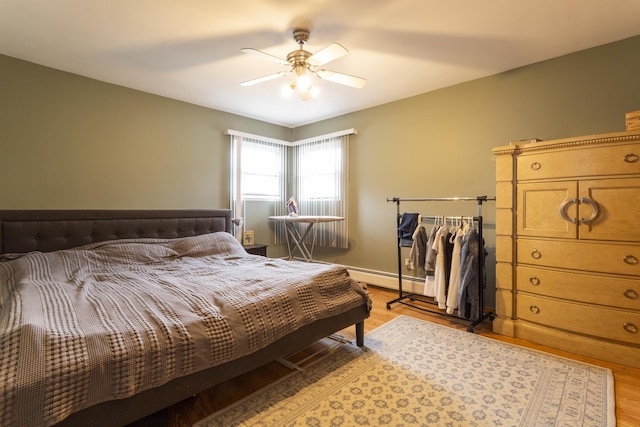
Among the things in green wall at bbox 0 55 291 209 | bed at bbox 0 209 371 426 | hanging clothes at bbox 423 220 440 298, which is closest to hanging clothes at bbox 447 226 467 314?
hanging clothes at bbox 423 220 440 298

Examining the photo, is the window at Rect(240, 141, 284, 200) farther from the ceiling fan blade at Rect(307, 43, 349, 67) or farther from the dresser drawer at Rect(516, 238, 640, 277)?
the dresser drawer at Rect(516, 238, 640, 277)

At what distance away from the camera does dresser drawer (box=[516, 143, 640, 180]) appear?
6.43 ft

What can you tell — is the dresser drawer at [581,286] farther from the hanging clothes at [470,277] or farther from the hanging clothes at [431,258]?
the hanging clothes at [431,258]

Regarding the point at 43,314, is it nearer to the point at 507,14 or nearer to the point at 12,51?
the point at 12,51

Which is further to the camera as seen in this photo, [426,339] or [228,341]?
[426,339]

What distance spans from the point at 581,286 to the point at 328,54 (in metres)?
2.32

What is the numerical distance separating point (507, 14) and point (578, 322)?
2.12 m

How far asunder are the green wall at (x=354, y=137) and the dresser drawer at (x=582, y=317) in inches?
24.6

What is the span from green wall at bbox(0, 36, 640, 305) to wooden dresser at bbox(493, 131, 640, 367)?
0.54m

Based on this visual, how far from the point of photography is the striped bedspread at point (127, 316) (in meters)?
1.00

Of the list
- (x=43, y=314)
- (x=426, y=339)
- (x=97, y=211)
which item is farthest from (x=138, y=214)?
(x=426, y=339)

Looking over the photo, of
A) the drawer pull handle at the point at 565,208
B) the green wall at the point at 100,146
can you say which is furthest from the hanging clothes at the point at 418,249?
the green wall at the point at 100,146

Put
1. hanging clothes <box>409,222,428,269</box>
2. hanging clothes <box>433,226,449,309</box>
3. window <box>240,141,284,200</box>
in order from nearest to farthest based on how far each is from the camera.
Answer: hanging clothes <box>433,226,449,309</box> < hanging clothes <box>409,222,428,269</box> < window <box>240,141,284,200</box>

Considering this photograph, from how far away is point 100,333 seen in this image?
1.17m
